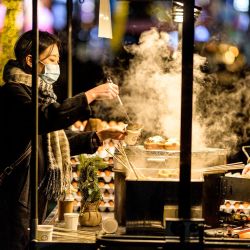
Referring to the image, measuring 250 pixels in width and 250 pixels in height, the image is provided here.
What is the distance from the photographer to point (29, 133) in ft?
14.6

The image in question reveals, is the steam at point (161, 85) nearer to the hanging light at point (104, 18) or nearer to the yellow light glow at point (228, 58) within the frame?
the hanging light at point (104, 18)

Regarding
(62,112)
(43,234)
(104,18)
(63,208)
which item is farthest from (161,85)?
(43,234)

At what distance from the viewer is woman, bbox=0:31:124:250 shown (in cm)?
415

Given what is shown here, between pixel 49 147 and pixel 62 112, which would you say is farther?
pixel 49 147

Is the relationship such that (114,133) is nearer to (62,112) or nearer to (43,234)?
(62,112)

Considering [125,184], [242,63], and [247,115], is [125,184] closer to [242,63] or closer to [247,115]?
[247,115]

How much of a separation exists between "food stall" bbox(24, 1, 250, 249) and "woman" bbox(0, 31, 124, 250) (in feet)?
0.92

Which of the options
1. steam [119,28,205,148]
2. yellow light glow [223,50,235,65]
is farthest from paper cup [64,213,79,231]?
yellow light glow [223,50,235,65]

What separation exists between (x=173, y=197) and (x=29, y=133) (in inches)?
46.2

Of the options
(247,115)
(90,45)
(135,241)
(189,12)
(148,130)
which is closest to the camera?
(189,12)

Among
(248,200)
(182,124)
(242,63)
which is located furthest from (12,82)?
(242,63)

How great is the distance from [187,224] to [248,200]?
1264 mm

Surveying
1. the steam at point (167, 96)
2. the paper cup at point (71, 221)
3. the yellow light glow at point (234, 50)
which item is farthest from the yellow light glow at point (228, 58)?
the paper cup at point (71, 221)

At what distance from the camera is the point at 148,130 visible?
21.2 ft
